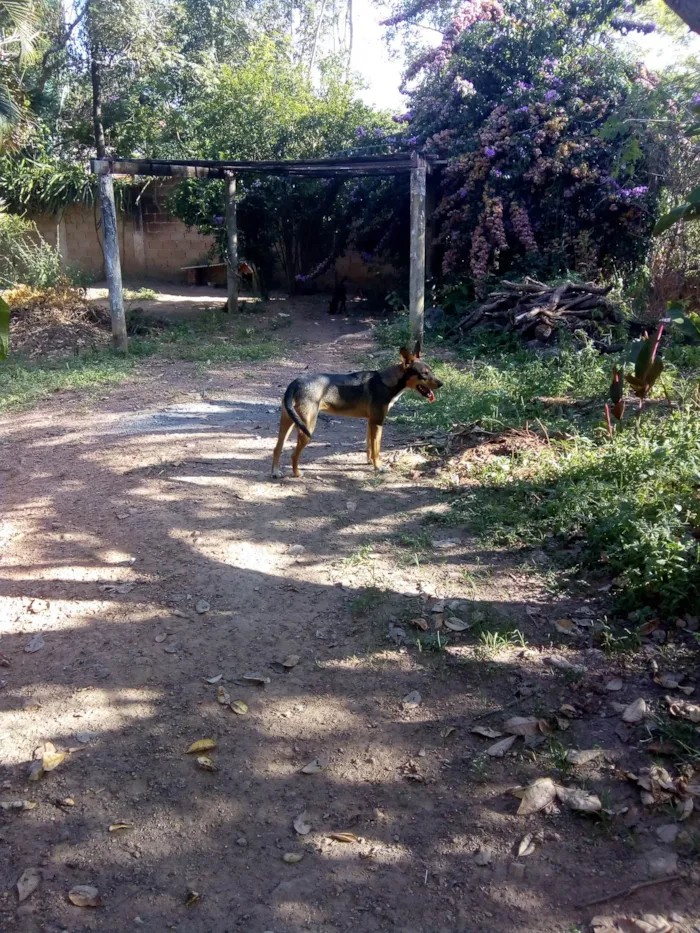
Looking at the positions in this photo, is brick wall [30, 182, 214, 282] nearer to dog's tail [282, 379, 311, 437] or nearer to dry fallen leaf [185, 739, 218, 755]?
dog's tail [282, 379, 311, 437]

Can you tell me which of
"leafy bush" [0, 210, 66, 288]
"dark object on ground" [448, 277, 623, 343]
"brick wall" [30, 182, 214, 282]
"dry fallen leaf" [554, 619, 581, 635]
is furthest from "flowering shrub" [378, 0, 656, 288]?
"dry fallen leaf" [554, 619, 581, 635]

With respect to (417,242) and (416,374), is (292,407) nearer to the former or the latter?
(416,374)

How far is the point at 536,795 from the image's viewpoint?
2.87 meters

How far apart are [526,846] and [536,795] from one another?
0.77 feet

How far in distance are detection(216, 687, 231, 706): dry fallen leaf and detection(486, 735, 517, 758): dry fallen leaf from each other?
1191mm

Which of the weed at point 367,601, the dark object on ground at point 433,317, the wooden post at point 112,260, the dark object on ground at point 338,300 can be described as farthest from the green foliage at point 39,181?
the weed at point 367,601

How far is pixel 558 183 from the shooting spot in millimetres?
12320

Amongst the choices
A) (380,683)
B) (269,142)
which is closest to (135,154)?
(269,142)

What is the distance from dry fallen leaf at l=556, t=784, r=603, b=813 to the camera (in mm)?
2797

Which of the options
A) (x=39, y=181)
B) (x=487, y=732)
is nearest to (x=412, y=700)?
(x=487, y=732)

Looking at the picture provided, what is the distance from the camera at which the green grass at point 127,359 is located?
9438 millimetres

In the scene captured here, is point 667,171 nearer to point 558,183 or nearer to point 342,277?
point 558,183

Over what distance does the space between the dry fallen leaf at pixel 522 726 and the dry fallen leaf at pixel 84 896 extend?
1.70m

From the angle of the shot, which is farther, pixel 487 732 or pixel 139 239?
pixel 139 239
